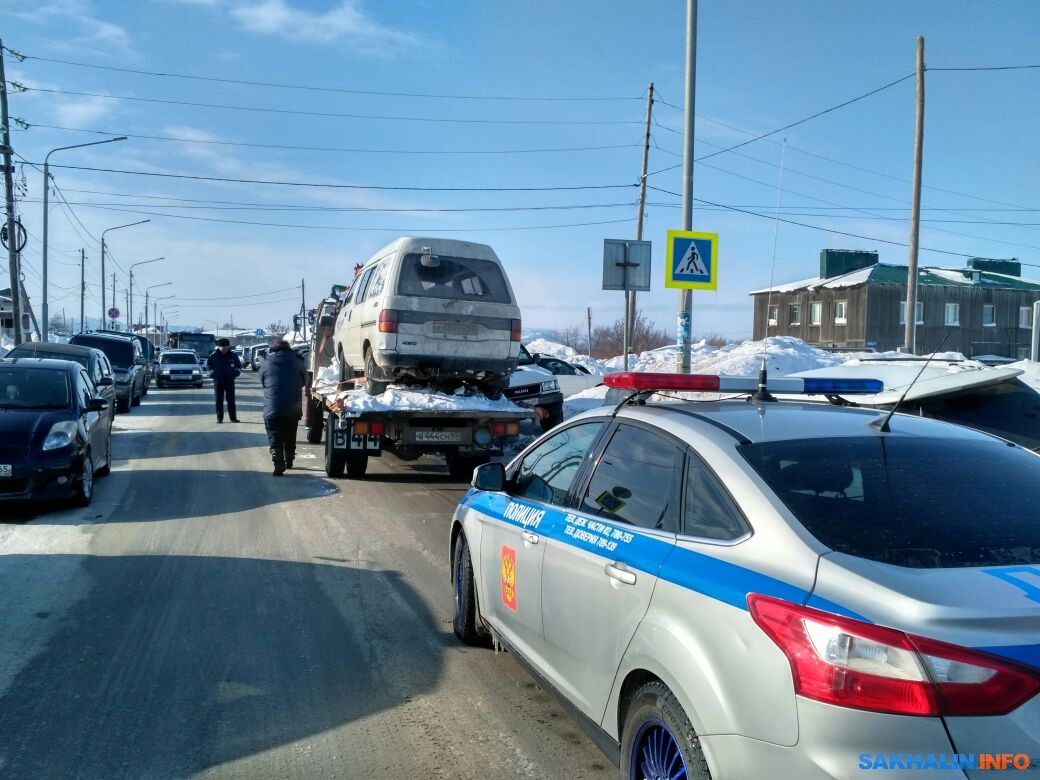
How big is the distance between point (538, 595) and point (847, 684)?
1.87 metres

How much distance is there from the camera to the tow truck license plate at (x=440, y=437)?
10.5m

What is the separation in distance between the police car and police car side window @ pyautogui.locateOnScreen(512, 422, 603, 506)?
0.04 metres

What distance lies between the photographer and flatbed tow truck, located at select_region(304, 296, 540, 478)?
1032 centimetres

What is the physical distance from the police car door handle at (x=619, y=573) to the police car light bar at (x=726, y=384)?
0.92m

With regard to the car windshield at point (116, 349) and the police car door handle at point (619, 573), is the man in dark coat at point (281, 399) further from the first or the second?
the car windshield at point (116, 349)

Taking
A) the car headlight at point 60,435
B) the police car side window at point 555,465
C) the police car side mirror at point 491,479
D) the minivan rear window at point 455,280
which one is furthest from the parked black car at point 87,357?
the police car side window at point 555,465

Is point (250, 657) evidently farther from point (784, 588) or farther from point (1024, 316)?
point (1024, 316)

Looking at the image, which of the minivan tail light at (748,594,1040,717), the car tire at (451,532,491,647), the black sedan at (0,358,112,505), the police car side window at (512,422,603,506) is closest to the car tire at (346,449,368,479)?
the black sedan at (0,358,112,505)

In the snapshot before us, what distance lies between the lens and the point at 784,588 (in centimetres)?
243

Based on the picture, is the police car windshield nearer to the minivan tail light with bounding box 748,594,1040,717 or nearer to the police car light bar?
the minivan tail light with bounding box 748,594,1040,717

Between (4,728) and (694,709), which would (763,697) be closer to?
(694,709)

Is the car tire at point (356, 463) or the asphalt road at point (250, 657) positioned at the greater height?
the car tire at point (356, 463)

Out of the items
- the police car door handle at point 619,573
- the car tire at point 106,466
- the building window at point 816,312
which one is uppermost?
the building window at point 816,312

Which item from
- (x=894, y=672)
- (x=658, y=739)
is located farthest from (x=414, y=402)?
(x=894, y=672)
